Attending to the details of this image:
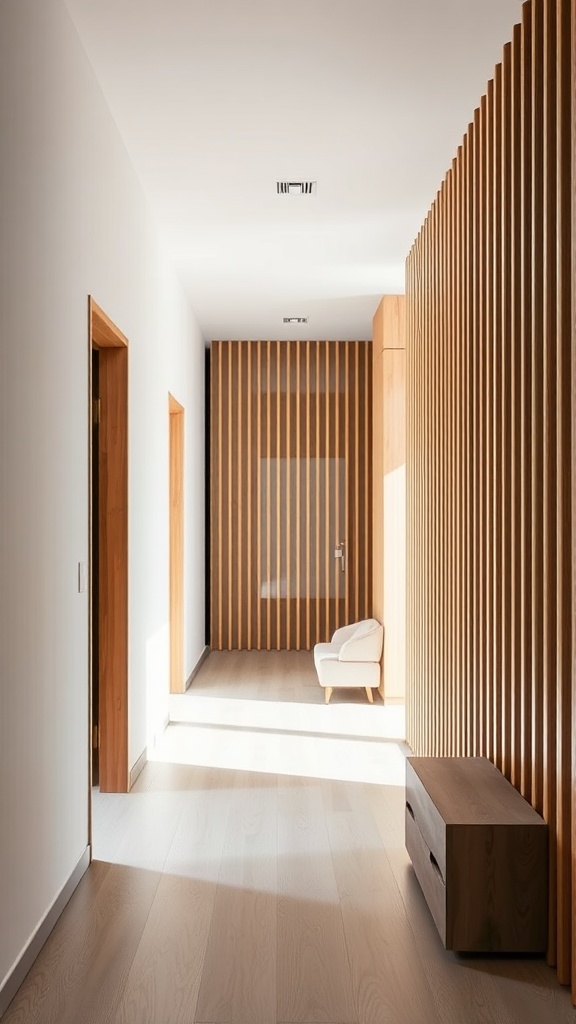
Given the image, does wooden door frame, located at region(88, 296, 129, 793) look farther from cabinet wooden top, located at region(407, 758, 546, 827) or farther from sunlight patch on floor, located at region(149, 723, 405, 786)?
cabinet wooden top, located at region(407, 758, 546, 827)

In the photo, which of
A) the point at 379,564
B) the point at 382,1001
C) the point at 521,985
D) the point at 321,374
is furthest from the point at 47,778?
the point at 321,374

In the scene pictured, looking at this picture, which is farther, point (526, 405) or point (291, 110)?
point (291, 110)

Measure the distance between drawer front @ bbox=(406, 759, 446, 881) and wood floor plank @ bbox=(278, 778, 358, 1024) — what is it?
1.30 feet

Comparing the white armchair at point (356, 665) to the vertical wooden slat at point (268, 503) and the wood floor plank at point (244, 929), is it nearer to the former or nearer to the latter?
the vertical wooden slat at point (268, 503)

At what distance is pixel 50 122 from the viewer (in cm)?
305

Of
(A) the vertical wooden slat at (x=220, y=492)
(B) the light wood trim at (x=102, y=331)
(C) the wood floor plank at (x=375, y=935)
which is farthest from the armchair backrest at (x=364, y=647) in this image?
(B) the light wood trim at (x=102, y=331)

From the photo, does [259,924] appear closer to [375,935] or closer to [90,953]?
[375,935]

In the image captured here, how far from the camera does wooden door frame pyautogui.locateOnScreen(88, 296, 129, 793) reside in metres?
4.45

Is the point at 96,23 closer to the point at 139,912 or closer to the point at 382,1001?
the point at 139,912

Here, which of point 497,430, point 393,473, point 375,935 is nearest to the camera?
point 375,935

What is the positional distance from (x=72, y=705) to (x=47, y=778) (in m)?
0.42

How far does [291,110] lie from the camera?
3.95 meters

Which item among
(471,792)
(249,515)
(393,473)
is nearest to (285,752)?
(471,792)

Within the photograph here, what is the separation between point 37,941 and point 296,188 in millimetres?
3802
